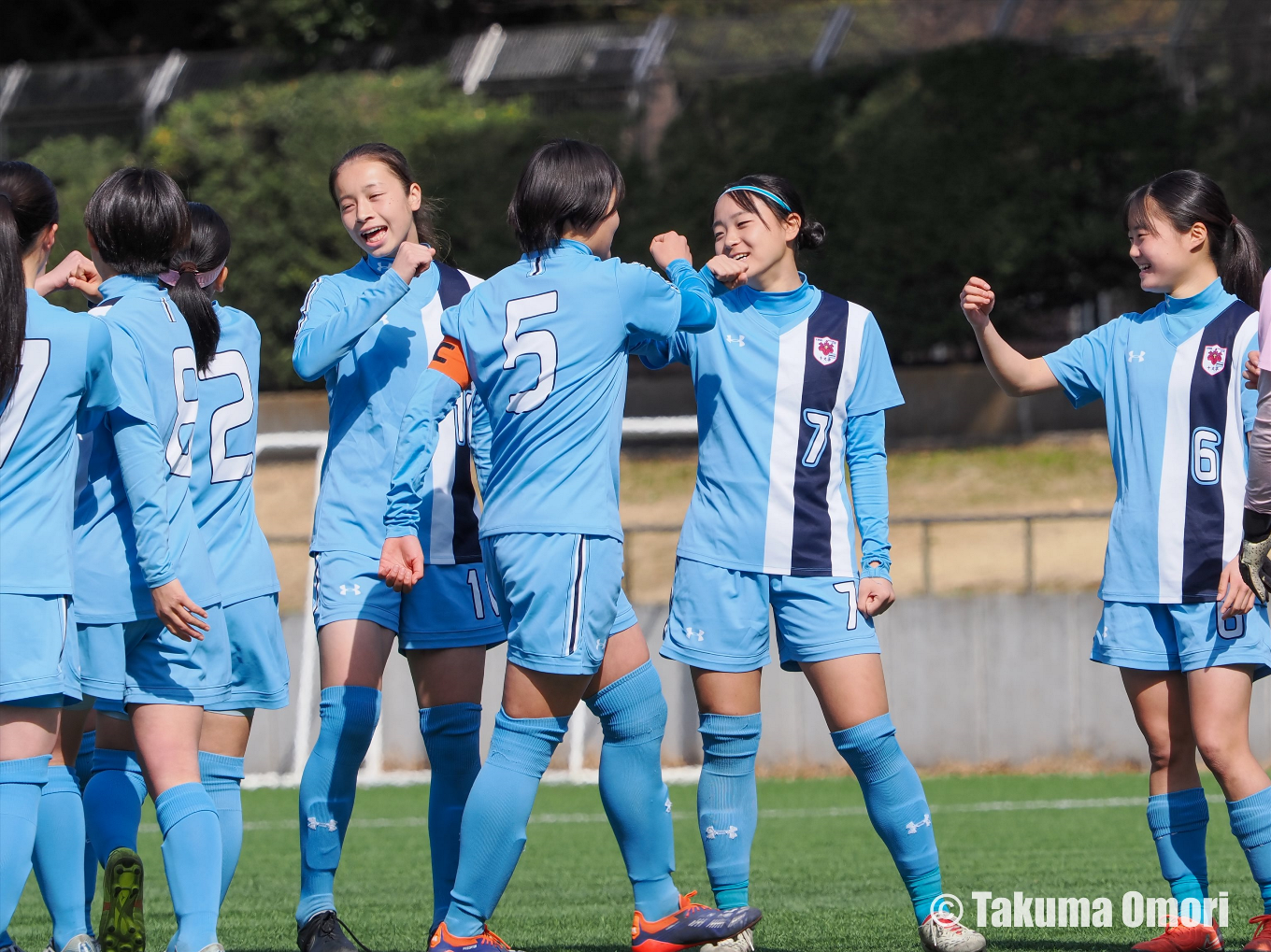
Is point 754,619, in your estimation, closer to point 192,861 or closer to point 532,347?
point 532,347

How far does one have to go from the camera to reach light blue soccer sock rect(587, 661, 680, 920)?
14.2ft

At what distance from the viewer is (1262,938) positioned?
13.7ft

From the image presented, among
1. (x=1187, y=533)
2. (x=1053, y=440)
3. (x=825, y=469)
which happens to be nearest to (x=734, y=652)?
(x=825, y=469)

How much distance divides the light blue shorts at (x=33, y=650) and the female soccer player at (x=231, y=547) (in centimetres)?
68

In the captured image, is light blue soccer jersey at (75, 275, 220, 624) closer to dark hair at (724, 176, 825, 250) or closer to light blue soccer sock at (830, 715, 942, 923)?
dark hair at (724, 176, 825, 250)

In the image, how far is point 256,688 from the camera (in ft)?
14.6

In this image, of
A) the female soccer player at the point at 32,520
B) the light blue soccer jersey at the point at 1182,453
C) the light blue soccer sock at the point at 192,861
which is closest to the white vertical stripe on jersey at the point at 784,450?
the light blue soccer jersey at the point at 1182,453

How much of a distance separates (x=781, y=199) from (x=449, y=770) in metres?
1.96

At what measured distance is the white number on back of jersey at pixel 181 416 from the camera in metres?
4.21

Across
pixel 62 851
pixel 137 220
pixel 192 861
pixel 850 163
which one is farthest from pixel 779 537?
pixel 850 163

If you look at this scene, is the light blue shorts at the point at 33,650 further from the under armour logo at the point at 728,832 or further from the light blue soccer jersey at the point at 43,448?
the under armour logo at the point at 728,832

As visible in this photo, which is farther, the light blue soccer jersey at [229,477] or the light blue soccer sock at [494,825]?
the light blue soccer jersey at [229,477]

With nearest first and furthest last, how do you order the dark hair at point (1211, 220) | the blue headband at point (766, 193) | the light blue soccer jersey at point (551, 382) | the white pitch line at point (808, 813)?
the light blue soccer jersey at point (551, 382) < the dark hair at point (1211, 220) < the blue headband at point (766, 193) < the white pitch line at point (808, 813)

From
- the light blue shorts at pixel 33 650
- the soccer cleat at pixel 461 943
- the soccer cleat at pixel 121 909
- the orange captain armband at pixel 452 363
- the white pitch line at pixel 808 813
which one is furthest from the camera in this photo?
the white pitch line at pixel 808 813
